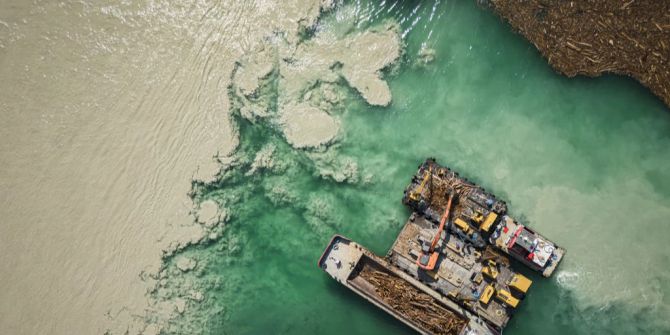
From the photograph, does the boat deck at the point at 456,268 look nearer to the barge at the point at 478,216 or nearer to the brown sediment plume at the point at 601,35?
the barge at the point at 478,216

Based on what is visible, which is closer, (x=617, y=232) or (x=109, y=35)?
(x=617, y=232)

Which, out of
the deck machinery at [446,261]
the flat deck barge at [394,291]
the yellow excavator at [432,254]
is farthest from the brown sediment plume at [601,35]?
the flat deck barge at [394,291]

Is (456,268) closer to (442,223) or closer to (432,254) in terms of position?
(432,254)

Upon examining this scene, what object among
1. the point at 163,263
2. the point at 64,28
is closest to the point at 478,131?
the point at 163,263

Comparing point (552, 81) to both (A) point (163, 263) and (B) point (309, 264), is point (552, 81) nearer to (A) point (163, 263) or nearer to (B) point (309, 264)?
(B) point (309, 264)

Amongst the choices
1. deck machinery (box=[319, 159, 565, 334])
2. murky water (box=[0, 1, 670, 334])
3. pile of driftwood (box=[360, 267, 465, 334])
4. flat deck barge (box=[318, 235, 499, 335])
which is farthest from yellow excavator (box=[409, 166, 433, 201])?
pile of driftwood (box=[360, 267, 465, 334])

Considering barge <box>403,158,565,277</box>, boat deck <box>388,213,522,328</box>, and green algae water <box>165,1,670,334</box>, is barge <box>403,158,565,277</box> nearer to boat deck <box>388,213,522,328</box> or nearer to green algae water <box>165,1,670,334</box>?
boat deck <box>388,213,522,328</box>
